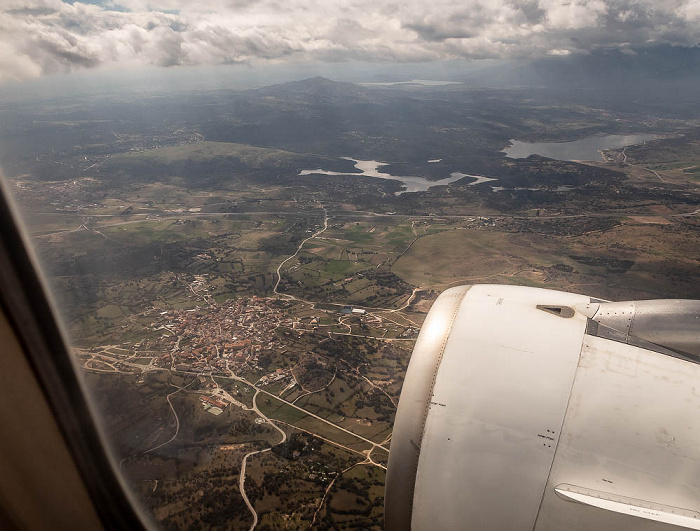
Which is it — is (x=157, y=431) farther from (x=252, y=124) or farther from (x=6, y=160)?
(x=252, y=124)

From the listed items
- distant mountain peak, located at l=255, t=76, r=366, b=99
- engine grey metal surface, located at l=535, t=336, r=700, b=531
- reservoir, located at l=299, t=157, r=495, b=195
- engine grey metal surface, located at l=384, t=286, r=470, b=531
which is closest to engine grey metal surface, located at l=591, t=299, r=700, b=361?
engine grey metal surface, located at l=535, t=336, r=700, b=531

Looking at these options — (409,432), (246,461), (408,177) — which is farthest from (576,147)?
(409,432)

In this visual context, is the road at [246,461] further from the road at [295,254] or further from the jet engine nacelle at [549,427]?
the road at [295,254]

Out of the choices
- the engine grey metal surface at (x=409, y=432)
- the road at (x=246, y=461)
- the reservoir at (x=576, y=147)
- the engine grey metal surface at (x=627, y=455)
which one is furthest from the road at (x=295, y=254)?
the reservoir at (x=576, y=147)

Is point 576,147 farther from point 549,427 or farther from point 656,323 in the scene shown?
point 549,427

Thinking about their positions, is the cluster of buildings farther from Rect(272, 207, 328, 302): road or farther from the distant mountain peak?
the distant mountain peak

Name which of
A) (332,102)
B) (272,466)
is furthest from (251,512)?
(332,102)
